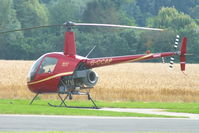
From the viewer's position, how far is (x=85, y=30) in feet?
263

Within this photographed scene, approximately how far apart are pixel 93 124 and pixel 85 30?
59907 mm

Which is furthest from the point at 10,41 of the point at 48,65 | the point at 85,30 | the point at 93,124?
the point at 93,124

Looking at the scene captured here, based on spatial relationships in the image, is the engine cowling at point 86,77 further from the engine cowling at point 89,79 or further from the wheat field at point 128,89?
the wheat field at point 128,89

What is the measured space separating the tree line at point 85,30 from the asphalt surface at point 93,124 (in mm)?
37152

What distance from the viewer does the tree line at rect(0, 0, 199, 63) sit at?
68812mm

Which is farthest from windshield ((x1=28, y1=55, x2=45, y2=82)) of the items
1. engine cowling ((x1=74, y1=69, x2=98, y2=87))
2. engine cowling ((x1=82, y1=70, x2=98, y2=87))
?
engine cowling ((x1=82, y1=70, x2=98, y2=87))

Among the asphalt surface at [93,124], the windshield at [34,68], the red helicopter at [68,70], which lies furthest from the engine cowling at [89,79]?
the asphalt surface at [93,124]

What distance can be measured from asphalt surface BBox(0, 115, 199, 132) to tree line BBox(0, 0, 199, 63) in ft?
122

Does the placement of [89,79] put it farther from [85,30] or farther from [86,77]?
[85,30]

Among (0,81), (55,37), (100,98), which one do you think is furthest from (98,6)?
(100,98)

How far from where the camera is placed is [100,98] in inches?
1342

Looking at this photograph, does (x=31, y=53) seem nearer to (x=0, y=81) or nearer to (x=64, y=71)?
(x=0, y=81)

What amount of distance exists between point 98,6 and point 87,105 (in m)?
54.8

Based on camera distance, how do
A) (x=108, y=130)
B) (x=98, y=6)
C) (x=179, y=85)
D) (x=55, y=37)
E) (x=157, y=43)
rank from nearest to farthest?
(x=108, y=130)
(x=179, y=85)
(x=157, y=43)
(x=55, y=37)
(x=98, y=6)
